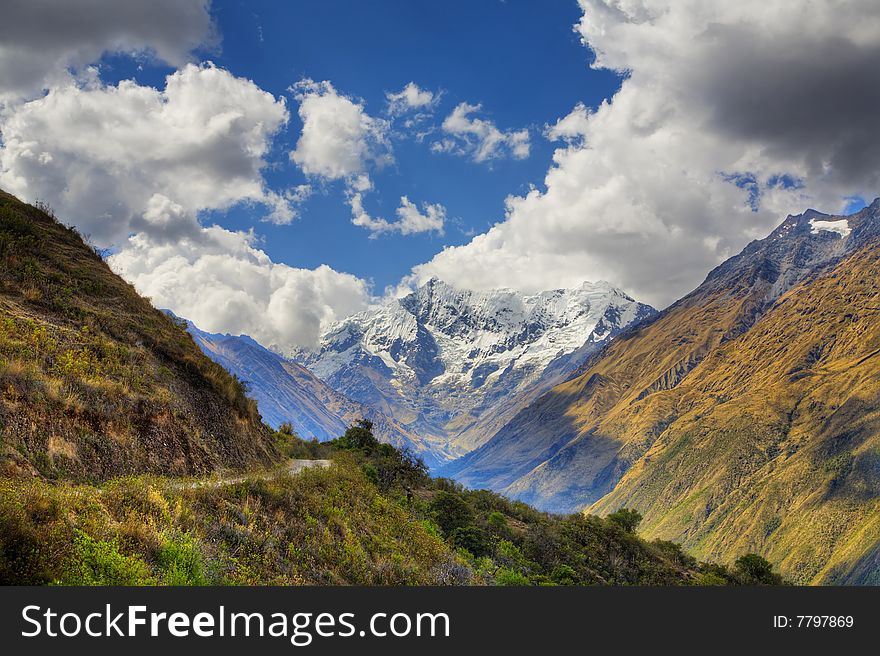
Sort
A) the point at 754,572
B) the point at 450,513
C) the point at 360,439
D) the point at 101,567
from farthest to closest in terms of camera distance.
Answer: the point at 754,572
the point at 360,439
the point at 450,513
the point at 101,567

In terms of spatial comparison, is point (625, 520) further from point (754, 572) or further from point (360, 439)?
point (360, 439)

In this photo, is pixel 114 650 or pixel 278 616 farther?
pixel 278 616

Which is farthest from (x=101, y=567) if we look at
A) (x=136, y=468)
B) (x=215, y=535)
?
(x=136, y=468)

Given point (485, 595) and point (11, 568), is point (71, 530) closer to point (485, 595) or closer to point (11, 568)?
point (11, 568)

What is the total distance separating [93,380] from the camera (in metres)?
26.6

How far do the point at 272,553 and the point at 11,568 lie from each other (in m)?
9.71

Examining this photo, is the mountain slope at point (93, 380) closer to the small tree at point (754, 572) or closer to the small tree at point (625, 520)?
the small tree at point (625, 520)

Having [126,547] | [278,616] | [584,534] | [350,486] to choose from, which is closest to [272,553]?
[126,547]

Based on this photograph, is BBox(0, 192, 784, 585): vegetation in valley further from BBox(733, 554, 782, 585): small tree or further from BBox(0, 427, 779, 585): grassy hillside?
BBox(733, 554, 782, 585): small tree

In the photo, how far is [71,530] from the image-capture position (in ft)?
49.6

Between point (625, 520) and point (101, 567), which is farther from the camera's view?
point (625, 520)

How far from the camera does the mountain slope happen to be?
2225 cm

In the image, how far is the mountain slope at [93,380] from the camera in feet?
73.0

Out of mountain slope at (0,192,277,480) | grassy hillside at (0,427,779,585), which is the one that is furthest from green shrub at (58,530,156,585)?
mountain slope at (0,192,277,480)
